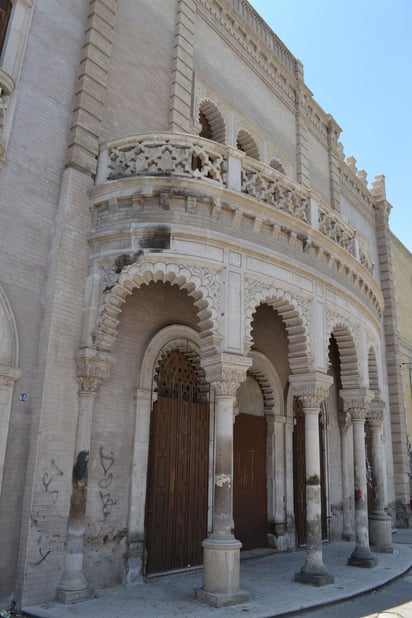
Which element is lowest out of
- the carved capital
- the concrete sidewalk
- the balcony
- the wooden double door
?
the concrete sidewalk

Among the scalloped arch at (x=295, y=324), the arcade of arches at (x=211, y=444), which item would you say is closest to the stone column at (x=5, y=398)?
the arcade of arches at (x=211, y=444)

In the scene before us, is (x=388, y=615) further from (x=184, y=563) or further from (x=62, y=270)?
(x=62, y=270)

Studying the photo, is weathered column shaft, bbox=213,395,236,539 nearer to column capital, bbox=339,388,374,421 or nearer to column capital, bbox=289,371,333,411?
column capital, bbox=289,371,333,411

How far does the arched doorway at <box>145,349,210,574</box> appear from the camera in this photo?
9305 millimetres

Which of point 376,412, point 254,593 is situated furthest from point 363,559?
point 376,412

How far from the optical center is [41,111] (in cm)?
882

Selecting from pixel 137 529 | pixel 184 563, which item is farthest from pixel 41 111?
pixel 184 563

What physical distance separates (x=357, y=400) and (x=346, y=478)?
4446 millimetres

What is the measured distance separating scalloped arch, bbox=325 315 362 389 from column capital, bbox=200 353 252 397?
11.7ft

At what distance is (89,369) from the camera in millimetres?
8102

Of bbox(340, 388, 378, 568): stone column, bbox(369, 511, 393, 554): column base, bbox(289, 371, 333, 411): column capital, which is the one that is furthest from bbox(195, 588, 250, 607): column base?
bbox(369, 511, 393, 554): column base

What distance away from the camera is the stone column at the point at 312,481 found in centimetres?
884

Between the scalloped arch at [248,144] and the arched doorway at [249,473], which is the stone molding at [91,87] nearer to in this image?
the scalloped arch at [248,144]

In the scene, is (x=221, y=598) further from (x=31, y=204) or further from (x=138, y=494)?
(x=31, y=204)
